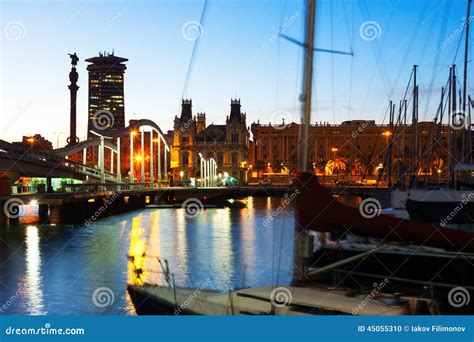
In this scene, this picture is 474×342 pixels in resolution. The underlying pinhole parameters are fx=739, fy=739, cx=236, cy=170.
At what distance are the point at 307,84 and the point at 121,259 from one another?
20.7 m

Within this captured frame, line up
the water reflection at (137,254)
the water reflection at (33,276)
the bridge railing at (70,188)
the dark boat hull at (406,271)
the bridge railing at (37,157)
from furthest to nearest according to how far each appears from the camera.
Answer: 1. the bridge railing at (70,188)
2. the bridge railing at (37,157)
3. the water reflection at (137,254)
4. the water reflection at (33,276)
5. the dark boat hull at (406,271)

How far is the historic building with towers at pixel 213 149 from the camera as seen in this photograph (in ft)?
513

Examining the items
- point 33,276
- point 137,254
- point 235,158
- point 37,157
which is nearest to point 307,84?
point 33,276

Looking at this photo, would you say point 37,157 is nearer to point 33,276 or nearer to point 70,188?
point 70,188

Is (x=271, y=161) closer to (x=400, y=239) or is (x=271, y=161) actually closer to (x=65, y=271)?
(x=65, y=271)

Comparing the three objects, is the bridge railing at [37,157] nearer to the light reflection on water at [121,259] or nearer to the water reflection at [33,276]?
the light reflection on water at [121,259]

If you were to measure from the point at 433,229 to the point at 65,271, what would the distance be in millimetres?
18534

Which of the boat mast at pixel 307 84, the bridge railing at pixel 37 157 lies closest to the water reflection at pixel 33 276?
the bridge railing at pixel 37 157

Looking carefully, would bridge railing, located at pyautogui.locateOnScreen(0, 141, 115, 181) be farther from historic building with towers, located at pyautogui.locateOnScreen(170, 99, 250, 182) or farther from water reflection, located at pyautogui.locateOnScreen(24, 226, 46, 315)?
historic building with towers, located at pyautogui.locateOnScreen(170, 99, 250, 182)

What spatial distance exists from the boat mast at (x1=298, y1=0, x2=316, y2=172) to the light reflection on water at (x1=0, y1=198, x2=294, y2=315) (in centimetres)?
137

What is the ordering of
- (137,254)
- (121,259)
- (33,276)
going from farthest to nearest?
(137,254), (121,259), (33,276)

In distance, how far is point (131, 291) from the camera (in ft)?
55.2

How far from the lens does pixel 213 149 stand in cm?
15738

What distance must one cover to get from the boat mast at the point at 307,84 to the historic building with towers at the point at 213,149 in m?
141
